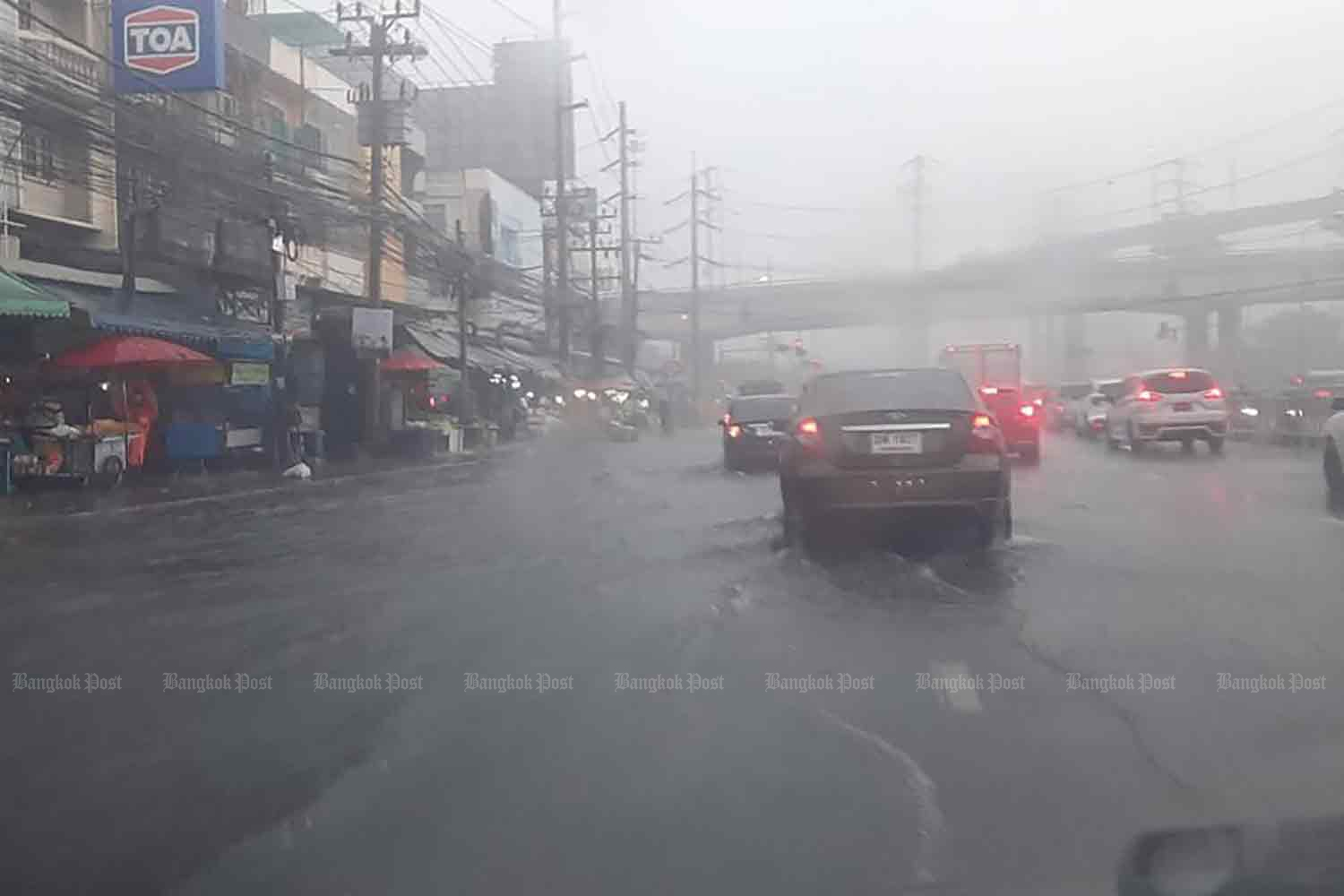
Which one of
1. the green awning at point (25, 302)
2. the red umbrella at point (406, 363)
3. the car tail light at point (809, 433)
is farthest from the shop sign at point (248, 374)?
the car tail light at point (809, 433)

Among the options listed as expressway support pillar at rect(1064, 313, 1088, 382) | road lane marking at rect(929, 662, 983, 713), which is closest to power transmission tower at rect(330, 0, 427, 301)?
road lane marking at rect(929, 662, 983, 713)

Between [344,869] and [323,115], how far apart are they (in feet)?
121

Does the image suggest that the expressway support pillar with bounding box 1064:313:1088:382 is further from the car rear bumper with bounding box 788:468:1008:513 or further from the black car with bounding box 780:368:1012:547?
the car rear bumper with bounding box 788:468:1008:513

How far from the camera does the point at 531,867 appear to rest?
173 inches

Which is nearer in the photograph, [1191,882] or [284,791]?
[1191,882]

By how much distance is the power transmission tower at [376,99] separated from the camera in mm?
28875

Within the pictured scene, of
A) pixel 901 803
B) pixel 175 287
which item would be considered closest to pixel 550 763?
pixel 901 803

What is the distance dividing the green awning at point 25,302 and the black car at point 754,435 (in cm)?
1021

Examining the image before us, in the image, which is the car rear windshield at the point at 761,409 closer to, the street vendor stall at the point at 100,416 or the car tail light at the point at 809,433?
the street vendor stall at the point at 100,416

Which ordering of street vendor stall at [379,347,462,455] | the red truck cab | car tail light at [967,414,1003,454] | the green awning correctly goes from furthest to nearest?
street vendor stall at [379,347,462,455], the red truck cab, the green awning, car tail light at [967,414,1003,454]

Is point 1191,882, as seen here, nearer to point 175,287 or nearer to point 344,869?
point 344,869

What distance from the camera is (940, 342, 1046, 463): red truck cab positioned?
25406mm

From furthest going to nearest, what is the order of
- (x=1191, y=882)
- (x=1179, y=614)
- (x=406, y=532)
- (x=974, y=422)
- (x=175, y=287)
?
1. (x=175, y=287)
2. (x=406, y=532)
3. (x=974, y=422)
4. (x=1179, y=614)
5. (x=1191, y=882)

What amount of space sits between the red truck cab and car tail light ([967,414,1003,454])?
12210 millimetres
